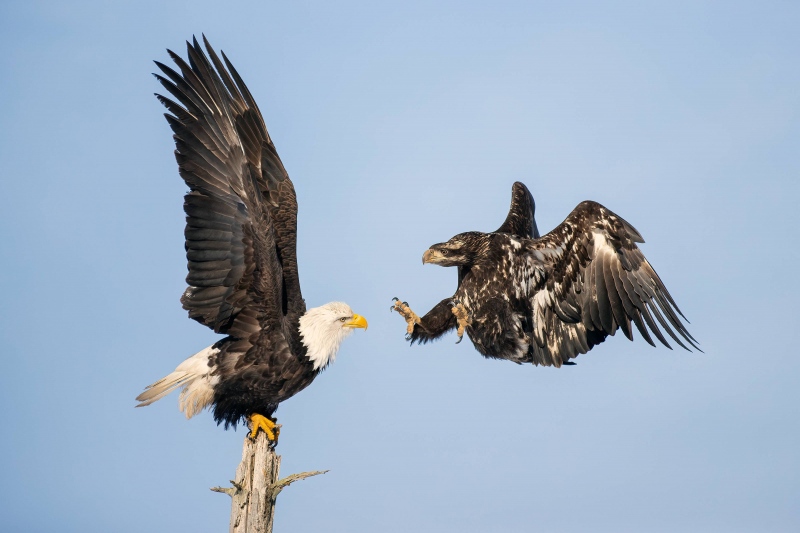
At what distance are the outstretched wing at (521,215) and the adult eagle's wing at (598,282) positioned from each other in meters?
1.19

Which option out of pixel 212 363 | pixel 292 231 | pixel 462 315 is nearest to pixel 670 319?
pixel 462 315

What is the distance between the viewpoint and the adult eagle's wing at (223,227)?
20.2ft

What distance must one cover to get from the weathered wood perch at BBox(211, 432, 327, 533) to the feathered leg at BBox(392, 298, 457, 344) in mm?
2442

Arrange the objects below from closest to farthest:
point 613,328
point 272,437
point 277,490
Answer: point 277,490
point 272,437
point 613,328

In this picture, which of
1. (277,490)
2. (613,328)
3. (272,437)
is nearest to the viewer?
(277,490)

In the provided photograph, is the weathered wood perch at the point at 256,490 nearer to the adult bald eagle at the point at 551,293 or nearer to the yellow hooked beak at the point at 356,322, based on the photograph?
the yellow hooked beak at the point at 356,322

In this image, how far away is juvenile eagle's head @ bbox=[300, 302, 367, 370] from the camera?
623 cm

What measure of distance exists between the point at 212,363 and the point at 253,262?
78cm

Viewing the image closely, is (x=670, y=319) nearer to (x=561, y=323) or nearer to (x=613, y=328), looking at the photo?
(x=613, y=328)

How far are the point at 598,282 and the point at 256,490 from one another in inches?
140

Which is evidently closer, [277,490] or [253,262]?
[277,490]

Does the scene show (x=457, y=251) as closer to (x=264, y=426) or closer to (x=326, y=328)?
(x=326, y=328)

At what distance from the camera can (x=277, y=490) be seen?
5.45 meters

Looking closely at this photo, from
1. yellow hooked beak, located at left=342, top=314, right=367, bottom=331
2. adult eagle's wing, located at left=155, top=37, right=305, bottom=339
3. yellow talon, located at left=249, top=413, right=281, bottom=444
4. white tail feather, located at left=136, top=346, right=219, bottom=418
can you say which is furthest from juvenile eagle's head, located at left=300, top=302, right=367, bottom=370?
white tail feather, located at left=136, top=346, right=219, bottom=418
